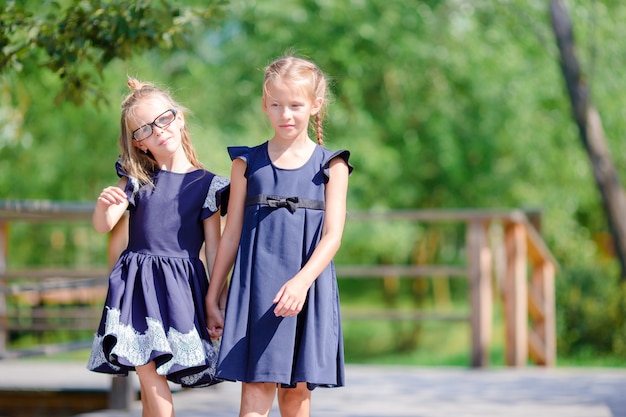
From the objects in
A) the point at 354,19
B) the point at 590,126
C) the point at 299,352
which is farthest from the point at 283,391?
the point at 354,19

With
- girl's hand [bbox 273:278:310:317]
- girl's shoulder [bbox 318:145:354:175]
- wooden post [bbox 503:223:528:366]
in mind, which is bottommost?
wooden post [bbox 503:223:528:366]

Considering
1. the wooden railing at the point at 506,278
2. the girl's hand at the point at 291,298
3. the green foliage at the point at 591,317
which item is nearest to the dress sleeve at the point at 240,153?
the girl's hand at the point at 291,298

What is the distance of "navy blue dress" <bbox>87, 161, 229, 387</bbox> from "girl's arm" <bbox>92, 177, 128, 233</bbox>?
54 millimetres

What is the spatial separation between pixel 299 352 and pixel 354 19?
9.87 m

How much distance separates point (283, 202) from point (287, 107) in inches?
10.3

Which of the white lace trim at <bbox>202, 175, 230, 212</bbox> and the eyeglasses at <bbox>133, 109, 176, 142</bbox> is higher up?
the eyeglasses at <bbox>133, 109, 176, 142</bbox>

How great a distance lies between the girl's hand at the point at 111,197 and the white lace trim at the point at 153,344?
302 mm

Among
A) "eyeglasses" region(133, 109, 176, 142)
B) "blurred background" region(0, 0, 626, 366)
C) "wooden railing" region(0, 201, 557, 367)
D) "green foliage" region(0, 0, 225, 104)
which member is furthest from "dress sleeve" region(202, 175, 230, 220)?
"blurred background" region(0, 0, 626, 366)

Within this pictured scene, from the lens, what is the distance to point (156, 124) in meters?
3.01

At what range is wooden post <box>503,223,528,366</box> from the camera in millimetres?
6957

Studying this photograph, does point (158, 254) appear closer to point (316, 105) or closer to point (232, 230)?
point (232, 230)

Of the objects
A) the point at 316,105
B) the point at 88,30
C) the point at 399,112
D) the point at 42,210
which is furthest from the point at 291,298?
the point at 399,112

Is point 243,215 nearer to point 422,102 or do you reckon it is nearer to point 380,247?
point 380,247

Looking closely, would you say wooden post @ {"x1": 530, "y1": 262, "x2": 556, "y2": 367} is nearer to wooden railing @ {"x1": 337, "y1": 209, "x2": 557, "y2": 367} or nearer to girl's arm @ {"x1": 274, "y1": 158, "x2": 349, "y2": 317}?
wooden railing @ {"x1": 337, "y1": 209, "x2": 557, "y2": 367}
